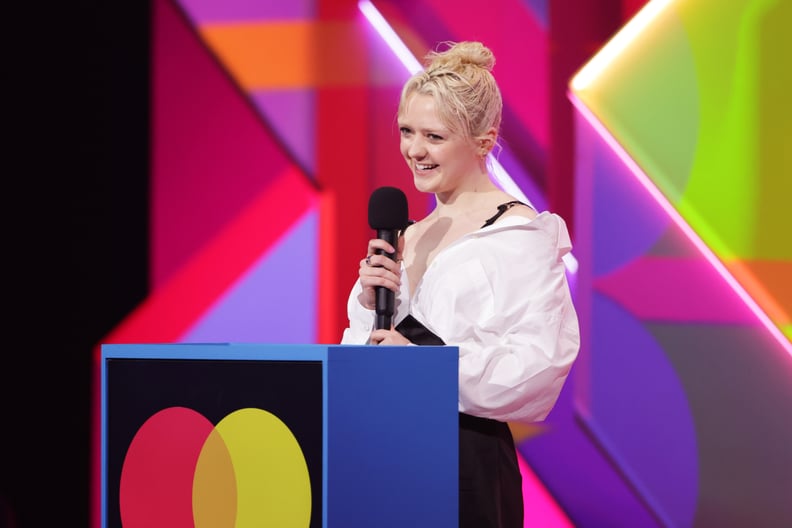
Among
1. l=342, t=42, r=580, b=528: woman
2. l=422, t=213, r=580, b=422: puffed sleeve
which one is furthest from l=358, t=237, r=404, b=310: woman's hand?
l=422, t=213, r=580, b=422: puffed sleeve

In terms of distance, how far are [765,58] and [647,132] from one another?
0.38 meters

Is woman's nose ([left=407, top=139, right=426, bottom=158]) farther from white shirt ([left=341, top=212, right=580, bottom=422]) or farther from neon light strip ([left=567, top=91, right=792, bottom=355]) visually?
neon light strip ([left=567, top=91, right=792, bottom=355])

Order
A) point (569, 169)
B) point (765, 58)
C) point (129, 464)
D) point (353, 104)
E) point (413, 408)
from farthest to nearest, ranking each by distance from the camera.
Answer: point (353, 104) → point (569, 169) → point (765, 58) → point (129, 464) → point (413, 408)

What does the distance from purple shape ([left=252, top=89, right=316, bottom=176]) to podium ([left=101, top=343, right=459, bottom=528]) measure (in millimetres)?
2011

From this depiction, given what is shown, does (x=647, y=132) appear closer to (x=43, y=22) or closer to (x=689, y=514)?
(x=689, y=514)

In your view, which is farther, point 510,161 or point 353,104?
point 353,104

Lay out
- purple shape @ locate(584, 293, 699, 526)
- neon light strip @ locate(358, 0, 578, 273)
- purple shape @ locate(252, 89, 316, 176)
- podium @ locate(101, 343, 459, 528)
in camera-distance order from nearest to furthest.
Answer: podium @ locate(101, 343, 459, 528), purple shape @ locate(584, 293, 699, 526), neon light strip @ locate(358, 0, 578, 273), purple shape @ locate(252, 89, 316, 176)

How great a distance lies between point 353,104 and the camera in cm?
327

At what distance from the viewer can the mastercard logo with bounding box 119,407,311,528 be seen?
1179mm

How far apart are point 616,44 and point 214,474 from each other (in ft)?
7.09

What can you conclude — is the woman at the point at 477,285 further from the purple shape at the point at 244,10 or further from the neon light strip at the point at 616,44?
the purple shape at the point at 244,10

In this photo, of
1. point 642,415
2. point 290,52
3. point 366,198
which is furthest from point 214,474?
point 290,52

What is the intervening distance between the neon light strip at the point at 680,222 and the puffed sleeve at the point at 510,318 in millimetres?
1146

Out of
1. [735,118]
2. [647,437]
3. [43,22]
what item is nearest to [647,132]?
[735,118]
